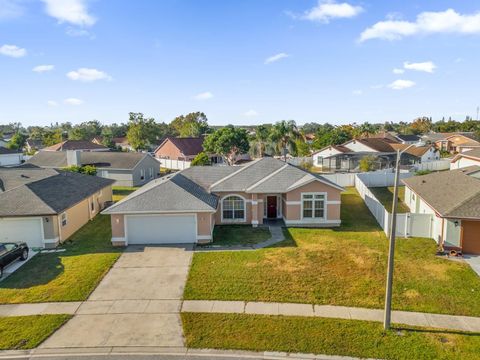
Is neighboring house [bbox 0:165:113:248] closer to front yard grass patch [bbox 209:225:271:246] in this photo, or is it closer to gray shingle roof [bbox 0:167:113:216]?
gray shingle roof [bbox 0:167:113:216]

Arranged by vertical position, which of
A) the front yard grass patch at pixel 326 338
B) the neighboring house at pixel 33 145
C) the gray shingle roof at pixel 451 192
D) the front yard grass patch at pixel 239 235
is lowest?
the front yard grass patch at pixel 326 338

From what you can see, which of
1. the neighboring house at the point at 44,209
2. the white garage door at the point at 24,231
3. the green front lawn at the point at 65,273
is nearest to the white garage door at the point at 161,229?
the green front lawn at the point at 65,273

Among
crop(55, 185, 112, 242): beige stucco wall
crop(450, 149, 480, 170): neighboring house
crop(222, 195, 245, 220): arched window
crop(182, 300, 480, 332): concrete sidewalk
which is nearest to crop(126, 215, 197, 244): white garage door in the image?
crop(55, 185, 112, 242): beige stucco wall

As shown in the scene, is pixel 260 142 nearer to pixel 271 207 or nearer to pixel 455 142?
pixel 271 207

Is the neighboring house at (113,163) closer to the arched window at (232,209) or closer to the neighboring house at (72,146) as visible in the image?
the neighboring house at (72,146)

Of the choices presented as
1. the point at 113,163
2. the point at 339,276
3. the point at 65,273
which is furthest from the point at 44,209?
the point at 113,163

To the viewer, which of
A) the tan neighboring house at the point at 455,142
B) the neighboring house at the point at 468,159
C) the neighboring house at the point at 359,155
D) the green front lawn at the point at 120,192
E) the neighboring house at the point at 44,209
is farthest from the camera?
the tan neighboring house at the point at 455,142

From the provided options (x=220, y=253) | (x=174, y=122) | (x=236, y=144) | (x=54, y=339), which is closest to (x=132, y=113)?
(x=236, y=144)
